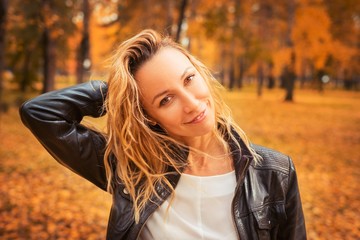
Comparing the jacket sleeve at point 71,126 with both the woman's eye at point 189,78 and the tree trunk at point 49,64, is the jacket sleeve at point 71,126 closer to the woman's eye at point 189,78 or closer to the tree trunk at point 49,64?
the woman's eye at point 189,78

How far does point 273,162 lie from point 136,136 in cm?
78

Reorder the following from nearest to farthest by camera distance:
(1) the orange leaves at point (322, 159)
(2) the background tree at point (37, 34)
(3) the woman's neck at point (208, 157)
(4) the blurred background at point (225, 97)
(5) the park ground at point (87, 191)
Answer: (3) the woman's neck at point (208, 157) → (5) the park ground at point (87, 191) → (4) the blurred background at point (225, 97) → (1) the orange leaves at point (322, 159) → (2) the background tree at point (37, 34)

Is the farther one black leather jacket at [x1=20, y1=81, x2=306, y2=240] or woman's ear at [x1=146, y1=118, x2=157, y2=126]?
Answer: woman's ear at [x1=146, y1=118, x2=157, y2=126]

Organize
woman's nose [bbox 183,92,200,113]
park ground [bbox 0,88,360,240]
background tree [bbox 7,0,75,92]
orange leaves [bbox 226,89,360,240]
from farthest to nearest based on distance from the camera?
background tree [bbox 7,0,75,92]
orange leaves [bbox 226,89,360,240]
park ground [bbox 0,88,360,240]
woman's nose [bbox 183,92,200,113]

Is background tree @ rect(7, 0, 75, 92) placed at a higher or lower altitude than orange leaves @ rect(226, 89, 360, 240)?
higher

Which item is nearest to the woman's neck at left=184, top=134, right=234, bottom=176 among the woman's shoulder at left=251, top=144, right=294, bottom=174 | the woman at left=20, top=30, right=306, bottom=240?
the woman at left=20, top=30, right=306, bottom=240

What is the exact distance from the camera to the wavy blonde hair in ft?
5.96

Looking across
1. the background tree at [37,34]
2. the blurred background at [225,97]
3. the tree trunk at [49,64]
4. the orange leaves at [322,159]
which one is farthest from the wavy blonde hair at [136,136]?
the tree trunk at [49,64]

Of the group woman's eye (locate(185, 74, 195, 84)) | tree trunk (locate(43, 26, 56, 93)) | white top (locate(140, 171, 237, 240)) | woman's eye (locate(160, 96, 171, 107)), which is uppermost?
woman's eye (locate(185, 74, 195, 84))

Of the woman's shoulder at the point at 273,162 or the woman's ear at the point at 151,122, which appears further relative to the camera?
the woman's ear at the point at 151,122

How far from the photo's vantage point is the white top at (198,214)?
1.77 m

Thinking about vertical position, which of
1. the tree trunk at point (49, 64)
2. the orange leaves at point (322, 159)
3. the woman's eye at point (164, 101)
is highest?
the woman's eye at point (164, 101)

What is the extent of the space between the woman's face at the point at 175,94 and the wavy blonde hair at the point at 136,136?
0.05 meters

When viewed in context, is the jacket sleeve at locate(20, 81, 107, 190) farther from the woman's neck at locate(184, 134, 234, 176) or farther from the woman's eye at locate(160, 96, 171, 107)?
the woman's neck at locate(184, 134, 234, 176)
